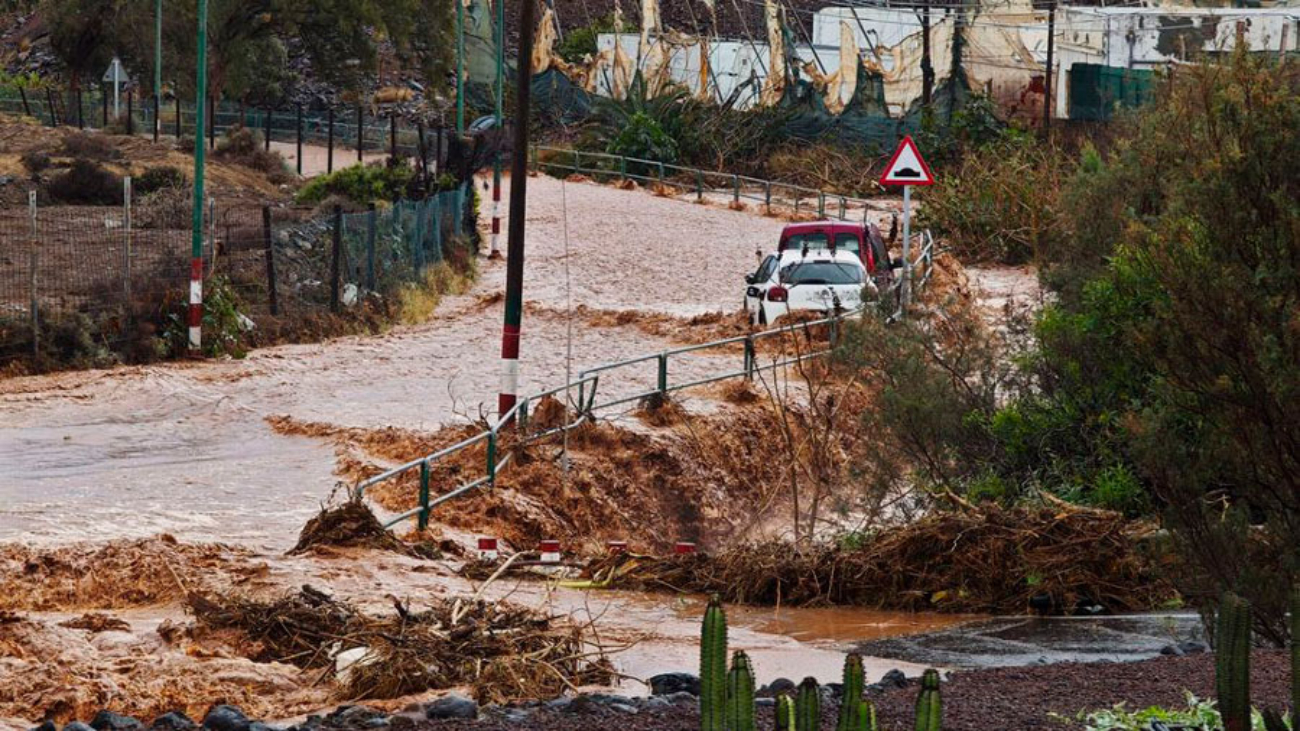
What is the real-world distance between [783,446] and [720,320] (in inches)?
305

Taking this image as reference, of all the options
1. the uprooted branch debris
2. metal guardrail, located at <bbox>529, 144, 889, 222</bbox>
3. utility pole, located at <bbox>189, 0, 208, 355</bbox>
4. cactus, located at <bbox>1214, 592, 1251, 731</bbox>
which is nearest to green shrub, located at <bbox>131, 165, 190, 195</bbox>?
metal guardrail, located at <bbox>529, 144, 889, 222</bbox>

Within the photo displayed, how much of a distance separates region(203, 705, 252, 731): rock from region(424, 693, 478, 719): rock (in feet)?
2.82

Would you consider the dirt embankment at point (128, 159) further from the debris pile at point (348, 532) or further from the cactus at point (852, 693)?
the cactus at point (852, 693)

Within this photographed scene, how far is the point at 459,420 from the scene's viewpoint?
2325 cm

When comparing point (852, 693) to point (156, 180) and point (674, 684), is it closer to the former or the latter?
point (674, 684)

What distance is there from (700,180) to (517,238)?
94.6ft

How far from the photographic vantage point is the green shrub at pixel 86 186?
39.9 meters

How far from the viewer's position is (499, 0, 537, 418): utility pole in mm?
20719

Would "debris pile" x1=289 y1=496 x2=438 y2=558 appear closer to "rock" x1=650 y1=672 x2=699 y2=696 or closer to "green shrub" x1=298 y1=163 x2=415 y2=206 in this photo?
"rock" x1=650 y1=672 x2=699 y2=696

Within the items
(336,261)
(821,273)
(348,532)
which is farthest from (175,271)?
(348,532)

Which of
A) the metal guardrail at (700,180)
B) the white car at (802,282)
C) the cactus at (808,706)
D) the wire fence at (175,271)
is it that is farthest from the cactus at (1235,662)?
the metal guardrail at (700,180)

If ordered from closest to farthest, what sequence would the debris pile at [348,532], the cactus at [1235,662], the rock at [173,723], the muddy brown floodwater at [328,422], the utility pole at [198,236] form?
the cactus at [1235,662] < the rock at [173,723] < the muddy brown floodwater at [328,422] < the debris pile at [348,532] < the utility pole at [198,236]

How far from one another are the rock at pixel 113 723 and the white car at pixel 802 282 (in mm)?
19465

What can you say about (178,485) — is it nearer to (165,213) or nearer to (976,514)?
(976,514)
